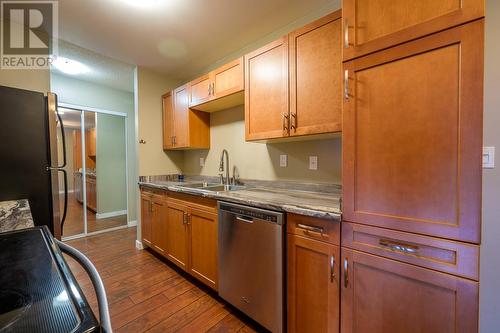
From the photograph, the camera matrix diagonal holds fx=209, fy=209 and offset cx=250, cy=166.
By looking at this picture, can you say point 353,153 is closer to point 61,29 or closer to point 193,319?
point 193,319

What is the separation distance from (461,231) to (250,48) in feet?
7.69

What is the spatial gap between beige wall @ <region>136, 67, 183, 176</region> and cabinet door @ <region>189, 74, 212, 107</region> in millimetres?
802

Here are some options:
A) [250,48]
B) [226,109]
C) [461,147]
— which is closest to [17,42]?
[226,109]

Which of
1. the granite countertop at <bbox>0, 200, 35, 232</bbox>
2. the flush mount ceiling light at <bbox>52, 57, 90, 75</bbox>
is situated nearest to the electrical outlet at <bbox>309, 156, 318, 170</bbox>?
the granite countertop at <bbox>0, 200, 35, 232</bbox>

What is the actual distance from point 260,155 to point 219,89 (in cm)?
81

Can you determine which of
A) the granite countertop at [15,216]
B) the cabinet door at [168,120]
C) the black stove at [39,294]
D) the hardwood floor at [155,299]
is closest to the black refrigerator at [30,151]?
the granite countertop at [15,216]

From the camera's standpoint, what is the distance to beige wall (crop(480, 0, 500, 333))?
1.15 m

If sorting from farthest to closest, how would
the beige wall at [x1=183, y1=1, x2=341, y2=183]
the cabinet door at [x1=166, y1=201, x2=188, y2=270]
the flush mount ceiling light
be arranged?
the flush mount ceiling light, the cabinet door at [x1=166, y1=201, x2=188, y2=270], the beige wall at [x1=183, y1=1, x2=341, y2=183]

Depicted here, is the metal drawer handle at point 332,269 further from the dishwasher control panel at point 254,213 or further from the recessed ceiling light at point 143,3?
the recessed ceiling light at point 143,3

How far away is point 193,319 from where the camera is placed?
1.60 m

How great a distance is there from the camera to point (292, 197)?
1.61 meters

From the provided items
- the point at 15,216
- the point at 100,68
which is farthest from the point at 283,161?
the point at 100,68

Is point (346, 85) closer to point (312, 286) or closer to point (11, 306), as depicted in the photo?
point (312, 286)

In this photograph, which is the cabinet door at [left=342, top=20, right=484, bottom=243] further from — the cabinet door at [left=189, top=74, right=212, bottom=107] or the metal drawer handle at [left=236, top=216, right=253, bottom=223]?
the cabinet door at [left=189, top=74, right=212, bottom=107]
